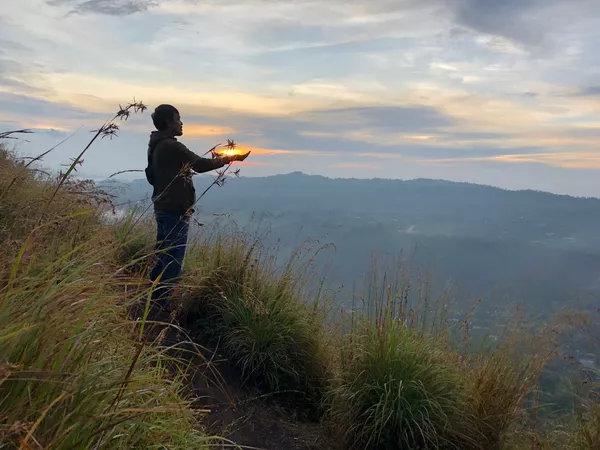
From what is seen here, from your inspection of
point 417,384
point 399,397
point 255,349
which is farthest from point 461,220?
point 399,397

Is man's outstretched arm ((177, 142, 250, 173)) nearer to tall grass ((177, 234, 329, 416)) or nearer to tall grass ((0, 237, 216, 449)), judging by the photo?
tall grass ((177, 234, 329, 416))

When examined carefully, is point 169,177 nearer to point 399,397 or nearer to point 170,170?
point 170,170

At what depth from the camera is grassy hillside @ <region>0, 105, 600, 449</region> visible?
6.54 feet

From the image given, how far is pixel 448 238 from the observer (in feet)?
305

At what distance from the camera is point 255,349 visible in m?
5.04

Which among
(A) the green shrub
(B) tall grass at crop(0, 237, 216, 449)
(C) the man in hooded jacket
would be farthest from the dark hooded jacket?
(B) tall grass at crop(0, 237, 216, 449)

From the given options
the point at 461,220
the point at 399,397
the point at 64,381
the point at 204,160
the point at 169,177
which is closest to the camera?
the point at 64,381

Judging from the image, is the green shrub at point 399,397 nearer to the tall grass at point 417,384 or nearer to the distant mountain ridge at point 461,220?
the tall grass at point 417,384

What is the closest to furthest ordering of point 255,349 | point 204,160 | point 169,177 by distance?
point 255,349
point 204,160
point 169,177

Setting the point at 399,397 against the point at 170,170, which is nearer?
the point at 399,397

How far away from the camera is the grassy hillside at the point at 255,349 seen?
6.54 ft

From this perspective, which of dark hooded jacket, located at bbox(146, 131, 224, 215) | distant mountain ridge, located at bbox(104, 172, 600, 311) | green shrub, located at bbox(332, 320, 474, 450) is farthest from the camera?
distant mountain ridge, located at bbox(104, 172, 600, 311)

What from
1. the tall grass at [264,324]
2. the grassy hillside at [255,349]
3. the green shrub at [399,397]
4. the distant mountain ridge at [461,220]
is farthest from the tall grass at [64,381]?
the distant mountain ridge at [461,220]

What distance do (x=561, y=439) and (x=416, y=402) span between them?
1.47 m
